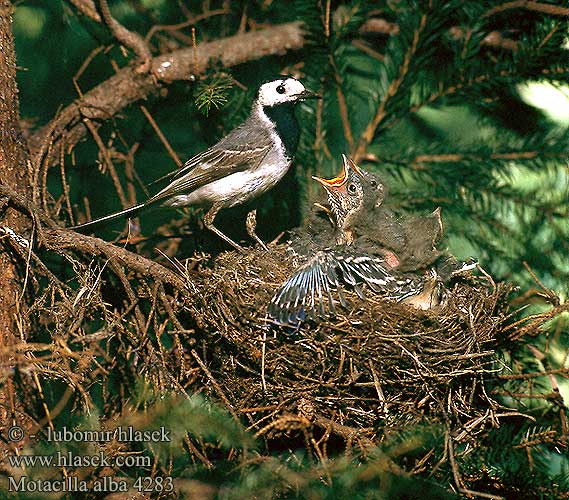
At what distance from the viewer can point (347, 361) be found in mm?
2150

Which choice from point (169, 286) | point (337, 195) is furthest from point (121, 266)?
point (337, 195)

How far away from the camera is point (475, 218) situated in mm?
2422

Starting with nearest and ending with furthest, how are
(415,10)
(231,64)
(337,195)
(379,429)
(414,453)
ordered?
(414,453)
(379,429)
(415,10)
(337,195)
(231,64)

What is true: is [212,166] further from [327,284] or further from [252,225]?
[327,284]

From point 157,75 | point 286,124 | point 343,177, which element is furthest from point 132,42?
point 343,177

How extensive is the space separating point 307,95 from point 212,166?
426 millimetres

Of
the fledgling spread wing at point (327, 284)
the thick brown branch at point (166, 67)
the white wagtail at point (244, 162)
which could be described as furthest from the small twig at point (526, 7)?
the fledgling spread wing at point (327, 284)

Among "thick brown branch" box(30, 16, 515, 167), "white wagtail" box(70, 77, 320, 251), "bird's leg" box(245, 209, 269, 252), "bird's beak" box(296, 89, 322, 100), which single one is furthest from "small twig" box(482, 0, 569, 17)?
"bird's leg" box(245, 209, 269, 252)

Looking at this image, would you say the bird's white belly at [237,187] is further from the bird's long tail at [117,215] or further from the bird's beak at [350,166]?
the bird's beak at [350,166]

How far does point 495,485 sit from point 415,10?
142 centimetres

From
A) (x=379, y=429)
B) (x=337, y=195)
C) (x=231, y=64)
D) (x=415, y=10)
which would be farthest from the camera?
(x=231, y=64)

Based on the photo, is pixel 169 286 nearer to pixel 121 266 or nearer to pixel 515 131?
pixel 121 266

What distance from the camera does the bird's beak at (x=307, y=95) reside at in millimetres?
2580

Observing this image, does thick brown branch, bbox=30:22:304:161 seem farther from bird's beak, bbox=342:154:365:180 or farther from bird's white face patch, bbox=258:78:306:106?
bird's beak, bbox=342:154:365:180
